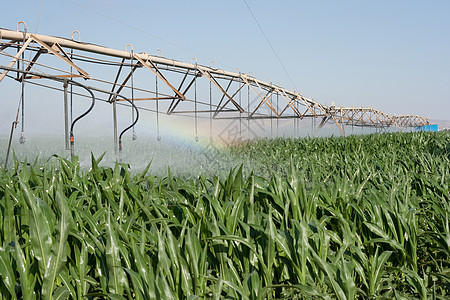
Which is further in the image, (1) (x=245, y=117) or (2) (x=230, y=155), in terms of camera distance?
(1) (x=245, y=117)

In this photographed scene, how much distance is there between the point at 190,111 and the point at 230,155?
364cm

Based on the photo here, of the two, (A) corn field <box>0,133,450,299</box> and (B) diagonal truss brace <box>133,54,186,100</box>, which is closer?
(A) corn field <box>0,133,450,299</box>

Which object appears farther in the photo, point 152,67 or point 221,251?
point 152,67

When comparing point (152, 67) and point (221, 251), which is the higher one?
point (152, 67)

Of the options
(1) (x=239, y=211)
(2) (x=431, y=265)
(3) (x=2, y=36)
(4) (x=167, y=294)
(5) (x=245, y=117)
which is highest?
(3) (x=2, y=36)

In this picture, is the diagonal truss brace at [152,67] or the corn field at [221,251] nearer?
the corn field at [221,251]

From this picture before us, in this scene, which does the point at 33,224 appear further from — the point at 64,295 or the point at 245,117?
the point at 245,117

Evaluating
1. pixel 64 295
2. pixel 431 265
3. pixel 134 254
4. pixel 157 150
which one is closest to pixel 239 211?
pixel 134 254

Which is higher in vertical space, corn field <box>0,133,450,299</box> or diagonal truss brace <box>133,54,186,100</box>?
diagonal truss brace <box>133,54,186,100</box>

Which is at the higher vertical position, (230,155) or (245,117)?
(245,117)

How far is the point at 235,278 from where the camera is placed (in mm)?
2117

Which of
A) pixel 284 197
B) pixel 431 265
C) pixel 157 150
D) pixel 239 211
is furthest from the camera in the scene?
pixel 157 150

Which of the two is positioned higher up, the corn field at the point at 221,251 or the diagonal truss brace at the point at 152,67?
the diagonal truss brace at the point at 152,67

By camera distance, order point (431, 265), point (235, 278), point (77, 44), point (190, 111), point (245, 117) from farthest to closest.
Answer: point (245, 117) < point (190, 111) < point (77, 44) < point (431, 265) < point (235, 278)
